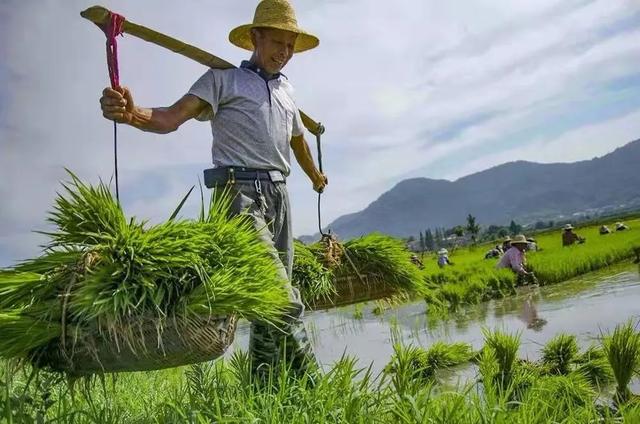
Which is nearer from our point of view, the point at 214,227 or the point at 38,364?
the point at 38,364

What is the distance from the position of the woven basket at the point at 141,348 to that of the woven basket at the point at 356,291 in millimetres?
1291

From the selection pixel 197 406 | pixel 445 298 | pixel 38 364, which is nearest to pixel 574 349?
pixel 197 406

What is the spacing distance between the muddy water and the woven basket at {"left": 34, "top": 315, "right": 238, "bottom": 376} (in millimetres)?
3410

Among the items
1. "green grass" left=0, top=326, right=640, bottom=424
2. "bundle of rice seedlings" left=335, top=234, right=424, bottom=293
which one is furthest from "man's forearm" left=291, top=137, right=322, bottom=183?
"green grass" left=0, top=326, right=640, bottom=424

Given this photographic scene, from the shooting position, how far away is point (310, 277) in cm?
318

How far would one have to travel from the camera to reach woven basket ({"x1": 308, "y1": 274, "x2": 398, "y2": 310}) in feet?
10.7

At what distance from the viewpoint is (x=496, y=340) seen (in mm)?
4535

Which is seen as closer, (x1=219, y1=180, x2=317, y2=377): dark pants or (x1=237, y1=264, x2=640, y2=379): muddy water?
(x1=219, y1=180, x2=317, y2=377): dark pants

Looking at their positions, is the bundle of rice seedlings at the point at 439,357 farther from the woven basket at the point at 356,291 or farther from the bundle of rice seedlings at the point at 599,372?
the woven basket at the point at 356,291

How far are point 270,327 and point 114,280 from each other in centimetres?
76

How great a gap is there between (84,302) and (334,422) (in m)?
0.90

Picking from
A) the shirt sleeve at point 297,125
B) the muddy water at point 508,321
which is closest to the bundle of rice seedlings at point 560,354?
the muddy water at point 508,321

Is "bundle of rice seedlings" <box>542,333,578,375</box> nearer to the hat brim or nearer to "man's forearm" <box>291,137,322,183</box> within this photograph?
"man's forearm" <box>291,137,322,183</box>

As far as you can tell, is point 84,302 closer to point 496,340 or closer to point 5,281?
point 5,281
